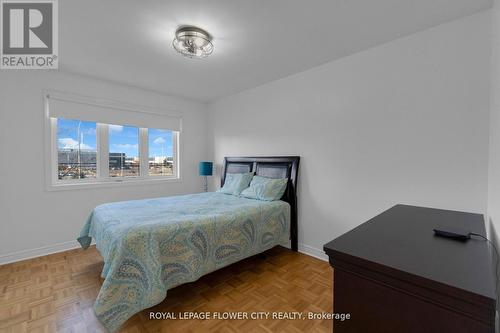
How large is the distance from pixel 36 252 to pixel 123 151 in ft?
5.85

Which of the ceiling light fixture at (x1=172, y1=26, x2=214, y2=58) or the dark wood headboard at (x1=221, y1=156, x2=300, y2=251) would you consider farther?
the dark wood headboard at (x1=221, y1=156, x2=300, y2=251)

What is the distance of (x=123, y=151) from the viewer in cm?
377

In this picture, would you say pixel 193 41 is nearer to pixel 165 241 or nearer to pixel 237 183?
pixel 165 241

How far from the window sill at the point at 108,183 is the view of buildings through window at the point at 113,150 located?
4.2 inches

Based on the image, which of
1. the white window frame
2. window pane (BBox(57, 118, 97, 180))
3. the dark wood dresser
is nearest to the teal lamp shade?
the white window frame

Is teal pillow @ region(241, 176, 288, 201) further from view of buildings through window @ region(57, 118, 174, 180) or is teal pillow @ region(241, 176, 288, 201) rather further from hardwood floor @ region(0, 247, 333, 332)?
view of buildings through window @ region(57, 118, 174, 180)

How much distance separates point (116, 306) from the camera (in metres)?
1.54

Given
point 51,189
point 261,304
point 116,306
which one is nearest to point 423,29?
point 261,304

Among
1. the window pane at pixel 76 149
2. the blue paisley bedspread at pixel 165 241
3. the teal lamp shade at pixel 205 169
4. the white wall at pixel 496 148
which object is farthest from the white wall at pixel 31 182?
the white wall at pixel 496 148

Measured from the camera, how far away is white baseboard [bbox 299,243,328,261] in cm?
282

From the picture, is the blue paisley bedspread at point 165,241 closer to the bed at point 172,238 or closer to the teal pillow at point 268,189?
the bed at point 172,238

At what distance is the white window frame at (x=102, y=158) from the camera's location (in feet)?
9.78

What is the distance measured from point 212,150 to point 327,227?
282 centimetres

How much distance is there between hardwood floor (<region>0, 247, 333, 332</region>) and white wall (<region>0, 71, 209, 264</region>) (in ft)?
0.93
